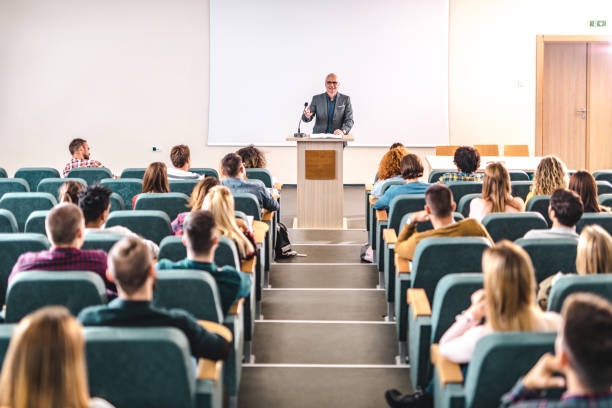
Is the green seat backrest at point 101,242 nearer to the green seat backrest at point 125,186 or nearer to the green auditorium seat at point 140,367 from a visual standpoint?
the green auditorium seat at point 140,367

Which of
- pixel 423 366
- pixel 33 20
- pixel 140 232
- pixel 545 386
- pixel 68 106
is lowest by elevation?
pixel 423 366

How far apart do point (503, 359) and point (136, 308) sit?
4.13ft

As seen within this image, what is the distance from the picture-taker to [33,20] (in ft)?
38.5

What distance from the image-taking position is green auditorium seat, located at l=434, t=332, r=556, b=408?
233 centimetres

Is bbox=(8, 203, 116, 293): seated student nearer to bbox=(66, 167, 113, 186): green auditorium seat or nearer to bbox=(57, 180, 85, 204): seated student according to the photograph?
bbox=(57, 180, 85, 204): seated student

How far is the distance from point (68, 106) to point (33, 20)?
1.46m

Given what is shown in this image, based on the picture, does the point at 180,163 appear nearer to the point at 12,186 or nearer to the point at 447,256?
the point at 12,186

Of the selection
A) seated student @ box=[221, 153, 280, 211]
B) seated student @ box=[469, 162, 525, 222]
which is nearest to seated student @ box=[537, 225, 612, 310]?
seated student @ box=[469, 162, 525, 222]

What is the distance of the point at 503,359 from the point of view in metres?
2.36

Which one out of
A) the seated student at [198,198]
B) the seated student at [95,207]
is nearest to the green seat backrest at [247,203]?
the seated student at [198,198]

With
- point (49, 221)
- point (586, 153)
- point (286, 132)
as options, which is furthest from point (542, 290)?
point (586, 153)

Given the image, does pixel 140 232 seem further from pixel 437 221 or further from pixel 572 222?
pixel 572 222

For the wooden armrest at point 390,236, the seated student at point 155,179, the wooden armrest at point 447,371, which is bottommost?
the wooden armrest at point 447,371

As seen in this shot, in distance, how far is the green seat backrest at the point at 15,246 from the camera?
378 centimetres
